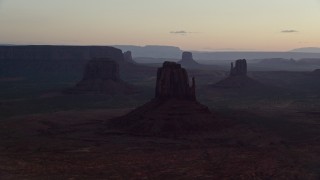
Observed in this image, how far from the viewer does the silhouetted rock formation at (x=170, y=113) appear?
2990 inches

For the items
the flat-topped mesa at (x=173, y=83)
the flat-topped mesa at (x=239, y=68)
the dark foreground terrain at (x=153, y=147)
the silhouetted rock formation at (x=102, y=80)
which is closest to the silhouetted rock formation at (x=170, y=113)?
the flat-topped mesa at (x=173, y=83)

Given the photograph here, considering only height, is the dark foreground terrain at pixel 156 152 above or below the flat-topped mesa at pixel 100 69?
below

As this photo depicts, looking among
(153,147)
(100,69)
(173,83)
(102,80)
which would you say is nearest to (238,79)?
(102,80)

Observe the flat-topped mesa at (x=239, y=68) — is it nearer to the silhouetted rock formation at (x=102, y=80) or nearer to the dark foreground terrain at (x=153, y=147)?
the silhouetted rock formation at (x=102, y=80)

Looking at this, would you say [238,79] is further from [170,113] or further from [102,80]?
[170,113]

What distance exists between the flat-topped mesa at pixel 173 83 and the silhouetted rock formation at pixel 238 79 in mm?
78554

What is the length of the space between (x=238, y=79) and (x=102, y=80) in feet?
142

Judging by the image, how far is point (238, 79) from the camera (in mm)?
164000

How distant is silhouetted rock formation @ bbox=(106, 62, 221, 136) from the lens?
75.9m

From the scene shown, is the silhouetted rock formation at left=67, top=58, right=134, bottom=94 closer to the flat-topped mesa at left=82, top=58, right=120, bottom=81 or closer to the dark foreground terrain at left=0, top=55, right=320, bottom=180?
the flat-topped mesa at left=82, top=58, right=120, bottom=81

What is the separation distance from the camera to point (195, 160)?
5716 cm

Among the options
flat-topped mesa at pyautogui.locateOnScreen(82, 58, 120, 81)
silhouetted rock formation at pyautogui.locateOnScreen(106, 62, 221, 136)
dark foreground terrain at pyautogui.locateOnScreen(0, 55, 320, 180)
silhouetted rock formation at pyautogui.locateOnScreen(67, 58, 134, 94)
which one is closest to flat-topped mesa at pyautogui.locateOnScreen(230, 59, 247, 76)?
silhouetted rock formation at pyautogui.locateOnScreen(67, 58, 134, 94)

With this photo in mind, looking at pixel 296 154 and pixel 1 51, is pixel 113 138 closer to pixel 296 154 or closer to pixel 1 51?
pixel 296 154

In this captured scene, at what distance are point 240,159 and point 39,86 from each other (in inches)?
4587
